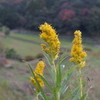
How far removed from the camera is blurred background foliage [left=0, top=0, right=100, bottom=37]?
93.5 feet

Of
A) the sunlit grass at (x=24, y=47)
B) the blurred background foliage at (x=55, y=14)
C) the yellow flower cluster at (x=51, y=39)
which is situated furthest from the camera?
the blurred background foliage at (x=55, y=14)

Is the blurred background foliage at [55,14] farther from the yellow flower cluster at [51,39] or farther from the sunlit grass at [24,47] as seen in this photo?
the yellow flower cluster at [51,39]

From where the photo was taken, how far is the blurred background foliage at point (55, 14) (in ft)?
93.5

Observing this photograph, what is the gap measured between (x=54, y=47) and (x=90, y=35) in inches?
1128

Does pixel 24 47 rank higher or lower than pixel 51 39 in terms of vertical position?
higher

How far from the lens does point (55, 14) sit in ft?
102

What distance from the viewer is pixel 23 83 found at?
922 cm

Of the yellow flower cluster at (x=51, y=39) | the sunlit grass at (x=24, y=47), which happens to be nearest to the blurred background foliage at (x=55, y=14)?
the sunlit grass at (x=24, y=47)

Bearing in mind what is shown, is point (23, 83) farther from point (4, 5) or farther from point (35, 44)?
point (4, 5)

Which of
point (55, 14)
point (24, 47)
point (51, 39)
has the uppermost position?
point (55, 14)

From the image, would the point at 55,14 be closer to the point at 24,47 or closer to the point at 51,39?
the point at 24,47

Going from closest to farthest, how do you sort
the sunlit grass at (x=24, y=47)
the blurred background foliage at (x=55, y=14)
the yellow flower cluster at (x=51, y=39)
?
the yellow flower cluster at (x=51, y=39), the sunlit grass at (x=24, y=47), the blurred background foliage at (x=55, y=14)

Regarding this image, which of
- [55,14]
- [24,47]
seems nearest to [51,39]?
[24,47]

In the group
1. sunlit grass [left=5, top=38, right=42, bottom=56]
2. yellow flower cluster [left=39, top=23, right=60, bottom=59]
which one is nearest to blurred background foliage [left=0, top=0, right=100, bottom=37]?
sunlit grass [left=5, top=38, right=42, bottom=56]
